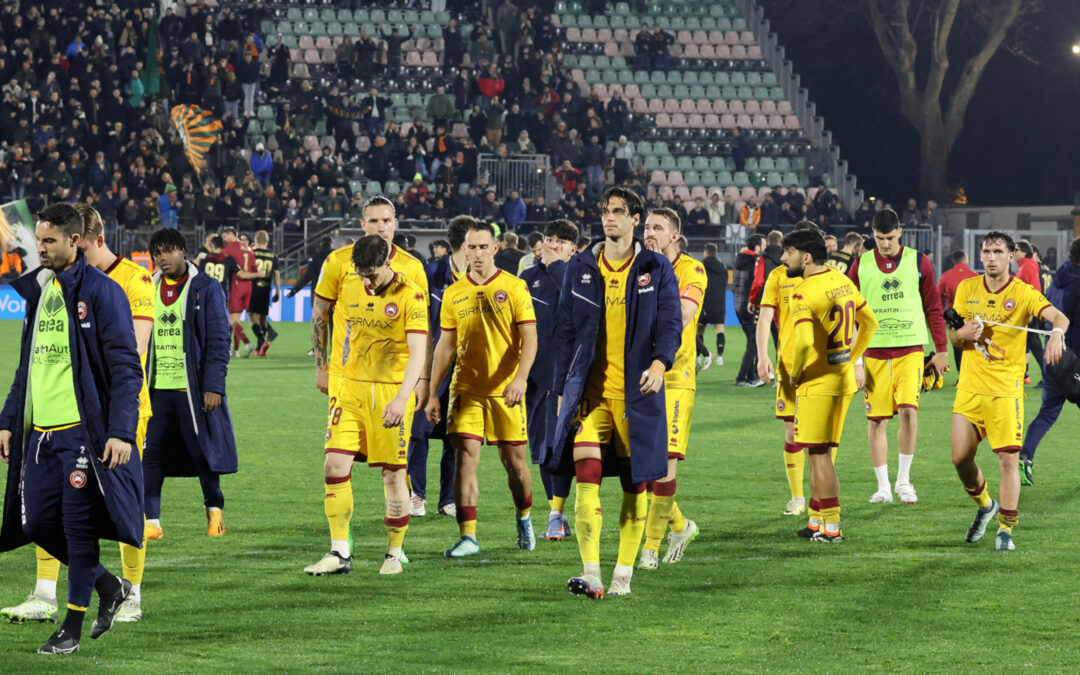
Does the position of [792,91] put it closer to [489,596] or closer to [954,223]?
[954,223]

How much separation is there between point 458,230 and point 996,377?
11.0ft

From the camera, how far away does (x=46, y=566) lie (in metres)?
7.07

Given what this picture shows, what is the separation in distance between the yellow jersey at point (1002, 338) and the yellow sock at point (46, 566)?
5252 mm

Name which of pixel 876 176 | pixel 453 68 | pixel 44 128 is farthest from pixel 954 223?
pixel 44 128

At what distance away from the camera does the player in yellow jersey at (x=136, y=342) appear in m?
6.94

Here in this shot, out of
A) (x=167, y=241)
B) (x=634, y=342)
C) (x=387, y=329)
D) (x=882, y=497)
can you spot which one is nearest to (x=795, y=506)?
(x=882, y=497)

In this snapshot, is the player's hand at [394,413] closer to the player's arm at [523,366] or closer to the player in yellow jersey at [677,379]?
the player's arm at [523,366]

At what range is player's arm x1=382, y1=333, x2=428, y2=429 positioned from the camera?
26.4 feet

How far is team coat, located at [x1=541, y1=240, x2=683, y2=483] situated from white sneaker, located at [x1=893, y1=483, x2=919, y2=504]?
4.27 metres

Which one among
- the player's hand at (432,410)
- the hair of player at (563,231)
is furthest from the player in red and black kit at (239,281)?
the player's hand at (432,410)

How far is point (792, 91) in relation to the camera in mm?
42938

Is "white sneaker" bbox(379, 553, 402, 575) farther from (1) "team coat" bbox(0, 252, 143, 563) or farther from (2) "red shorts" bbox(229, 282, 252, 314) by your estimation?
(2) "red shorts" bbox(229, 282, 252, 314)

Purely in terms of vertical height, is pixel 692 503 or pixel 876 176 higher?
pixel 876 176

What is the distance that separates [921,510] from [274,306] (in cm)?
2516
